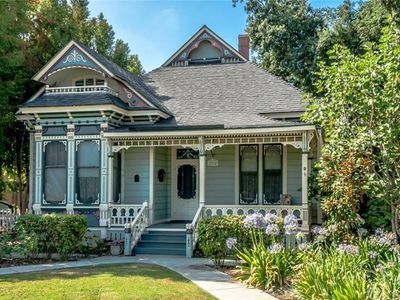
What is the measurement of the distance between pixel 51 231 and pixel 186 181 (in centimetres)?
578

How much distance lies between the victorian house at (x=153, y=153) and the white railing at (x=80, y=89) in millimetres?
34

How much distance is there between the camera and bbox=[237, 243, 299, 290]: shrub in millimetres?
9477

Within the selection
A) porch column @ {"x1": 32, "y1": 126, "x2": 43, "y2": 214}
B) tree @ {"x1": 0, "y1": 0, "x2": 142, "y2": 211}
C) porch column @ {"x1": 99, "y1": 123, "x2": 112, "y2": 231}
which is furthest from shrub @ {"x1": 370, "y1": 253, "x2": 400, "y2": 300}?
tree @ {"x1": 0, "y1": 0, "x2": 142, "y2": 211}

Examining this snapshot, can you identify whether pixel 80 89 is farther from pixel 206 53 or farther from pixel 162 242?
pixel 206 53

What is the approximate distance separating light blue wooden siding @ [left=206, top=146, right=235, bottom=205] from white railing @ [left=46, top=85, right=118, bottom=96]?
Result: 13.4ft

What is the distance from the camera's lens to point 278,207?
1439cm

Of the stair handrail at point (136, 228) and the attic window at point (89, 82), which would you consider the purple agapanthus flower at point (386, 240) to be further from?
the attic window at point (89, 82)

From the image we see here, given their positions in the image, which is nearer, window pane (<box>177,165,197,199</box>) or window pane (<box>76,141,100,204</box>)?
window pane (<box>76,141,100,204</box>)

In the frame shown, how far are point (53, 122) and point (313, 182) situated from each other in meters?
8.59

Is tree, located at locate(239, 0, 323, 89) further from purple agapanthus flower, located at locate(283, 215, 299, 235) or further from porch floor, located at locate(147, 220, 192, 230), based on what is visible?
purple agapanthus flower, located at locate(283, 215, 299, 235)

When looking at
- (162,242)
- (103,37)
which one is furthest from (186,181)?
(103,37)

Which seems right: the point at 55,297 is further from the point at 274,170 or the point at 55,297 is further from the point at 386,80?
the point at 274,170

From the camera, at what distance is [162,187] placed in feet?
56.7

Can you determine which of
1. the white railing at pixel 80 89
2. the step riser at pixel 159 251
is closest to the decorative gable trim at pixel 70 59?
the white railing at pixel 80 89
